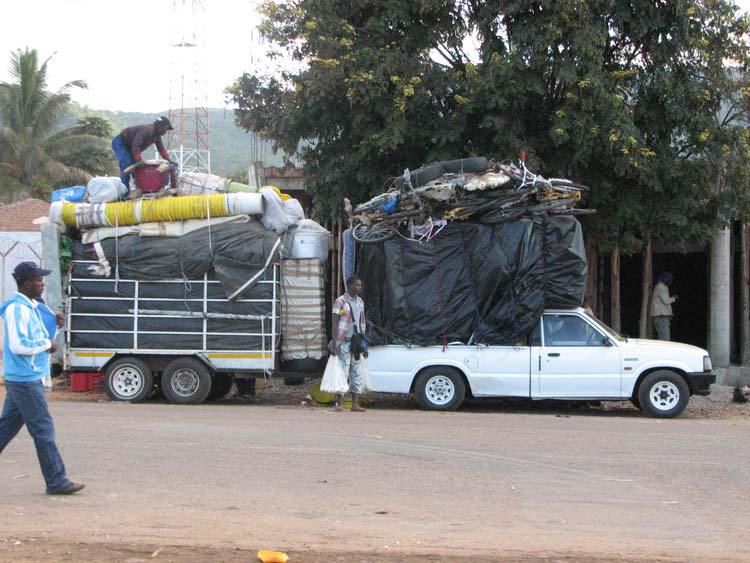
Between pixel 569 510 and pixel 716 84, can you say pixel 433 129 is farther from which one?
pixel 569 510

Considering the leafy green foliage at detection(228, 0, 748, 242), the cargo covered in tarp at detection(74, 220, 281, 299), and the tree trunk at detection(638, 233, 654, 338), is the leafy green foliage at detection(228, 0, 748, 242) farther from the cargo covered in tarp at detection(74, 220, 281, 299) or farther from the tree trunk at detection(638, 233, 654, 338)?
the cargo covered in tarp at detection(74, 220, 281, 299)

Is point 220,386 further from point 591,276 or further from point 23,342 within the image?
point 23,342

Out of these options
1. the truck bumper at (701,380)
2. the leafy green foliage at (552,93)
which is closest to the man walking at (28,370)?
the leafy green foliage at (552,93)

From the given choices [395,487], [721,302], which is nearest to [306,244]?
[395,487]

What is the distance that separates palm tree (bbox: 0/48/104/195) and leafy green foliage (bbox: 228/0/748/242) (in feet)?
70.2

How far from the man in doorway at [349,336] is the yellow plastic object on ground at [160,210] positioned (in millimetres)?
1986

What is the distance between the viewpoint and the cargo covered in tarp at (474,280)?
1272cm

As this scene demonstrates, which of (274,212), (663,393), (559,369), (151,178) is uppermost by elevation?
(151,178)

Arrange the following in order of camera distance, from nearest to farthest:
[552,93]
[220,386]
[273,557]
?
[273,557] → [220,386] → [552,93]

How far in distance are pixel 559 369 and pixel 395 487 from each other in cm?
554

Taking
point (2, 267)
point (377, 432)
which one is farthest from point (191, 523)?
point (2, 267)

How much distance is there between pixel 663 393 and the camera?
40.6 feet

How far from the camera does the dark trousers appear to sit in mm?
6652

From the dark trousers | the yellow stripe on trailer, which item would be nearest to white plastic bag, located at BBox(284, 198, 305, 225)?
the yellow stripe on trailer
